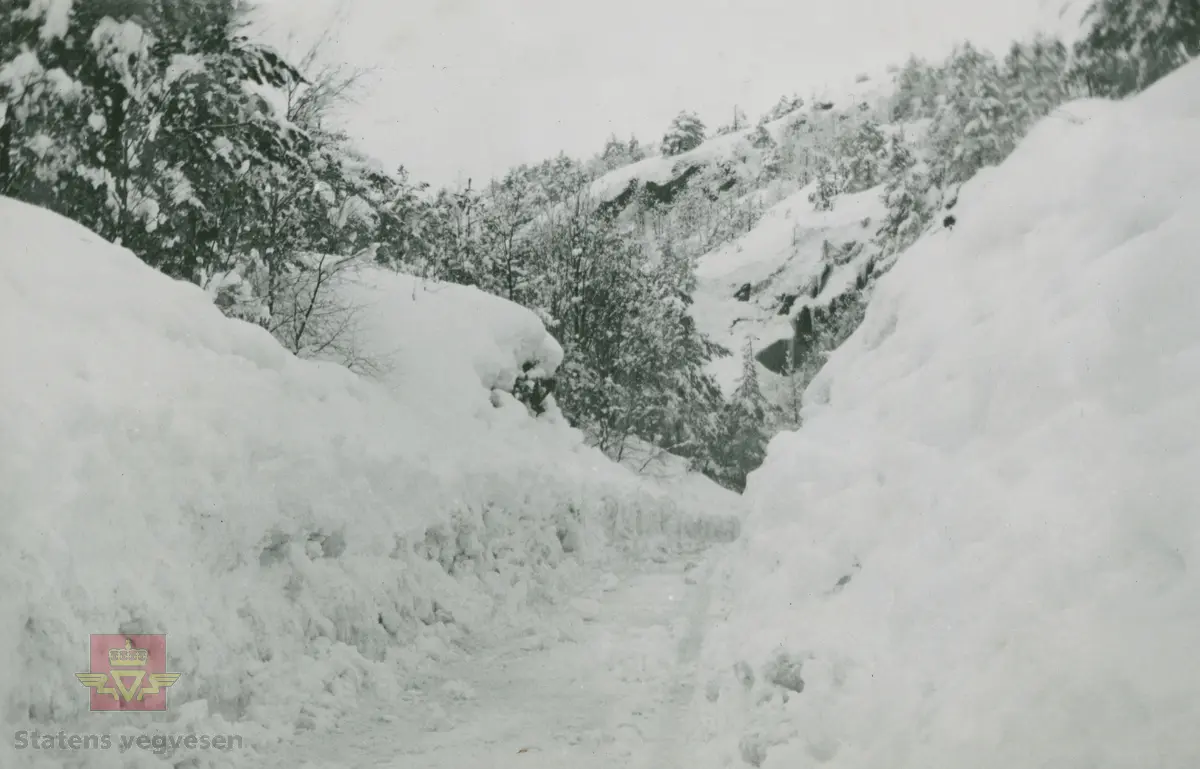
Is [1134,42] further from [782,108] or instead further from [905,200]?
[782,108]

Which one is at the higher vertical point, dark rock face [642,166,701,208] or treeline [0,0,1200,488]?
dark rock face [642,166,701,208]

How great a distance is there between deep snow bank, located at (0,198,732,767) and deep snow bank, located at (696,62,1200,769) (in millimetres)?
2761

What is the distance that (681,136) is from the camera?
8562 cm

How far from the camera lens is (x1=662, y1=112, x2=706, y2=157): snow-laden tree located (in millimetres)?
85375

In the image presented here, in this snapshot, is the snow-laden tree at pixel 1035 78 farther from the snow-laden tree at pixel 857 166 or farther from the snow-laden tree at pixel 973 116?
the snow-laden tree at pixel 857 166

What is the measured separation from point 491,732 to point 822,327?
144 feet

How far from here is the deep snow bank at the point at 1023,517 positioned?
2.79m

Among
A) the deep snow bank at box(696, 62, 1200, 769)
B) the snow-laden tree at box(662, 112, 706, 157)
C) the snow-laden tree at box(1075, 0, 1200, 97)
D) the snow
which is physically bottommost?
the deep snow bank at box(696, 62, 1200, 769)

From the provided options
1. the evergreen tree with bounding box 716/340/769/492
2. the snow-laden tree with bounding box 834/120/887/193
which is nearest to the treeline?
the evergreen tree with bounding box 716/340/769/492

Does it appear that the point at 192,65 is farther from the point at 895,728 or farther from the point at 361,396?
the point at 895,728

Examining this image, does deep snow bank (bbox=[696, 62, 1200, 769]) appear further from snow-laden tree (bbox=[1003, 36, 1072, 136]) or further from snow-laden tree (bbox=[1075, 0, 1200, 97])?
snow-laden tree (bbox=[1003, 36, 1072, 136])

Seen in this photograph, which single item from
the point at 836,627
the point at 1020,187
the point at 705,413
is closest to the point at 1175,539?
the point at 836,627

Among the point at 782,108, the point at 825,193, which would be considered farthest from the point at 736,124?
the point at 825,193

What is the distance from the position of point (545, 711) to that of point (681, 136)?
86.3 m
